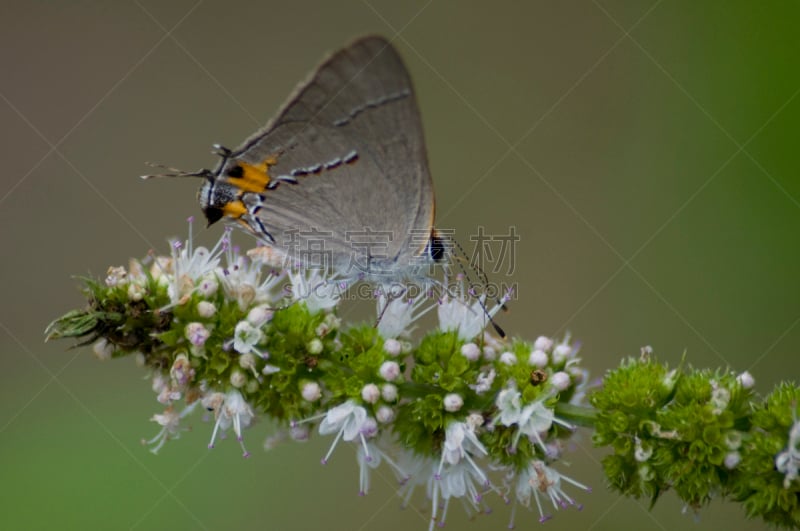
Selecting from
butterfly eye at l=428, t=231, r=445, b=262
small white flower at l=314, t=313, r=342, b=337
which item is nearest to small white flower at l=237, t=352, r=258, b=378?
small white flower at l=314, t=313, r=342, b=337

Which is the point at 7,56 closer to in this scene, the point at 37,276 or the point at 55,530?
the point at 37,276

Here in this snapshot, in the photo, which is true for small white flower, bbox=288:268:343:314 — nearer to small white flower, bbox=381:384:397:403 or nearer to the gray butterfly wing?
the gray butterfly wing

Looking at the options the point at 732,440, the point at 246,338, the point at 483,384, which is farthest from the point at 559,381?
the point at 246,338

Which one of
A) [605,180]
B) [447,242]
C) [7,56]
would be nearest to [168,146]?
[7,56]

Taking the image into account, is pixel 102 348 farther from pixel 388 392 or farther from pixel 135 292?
pixel 388 392

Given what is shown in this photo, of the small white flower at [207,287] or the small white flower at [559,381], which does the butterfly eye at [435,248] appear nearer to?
the small white flower at [559,381]
